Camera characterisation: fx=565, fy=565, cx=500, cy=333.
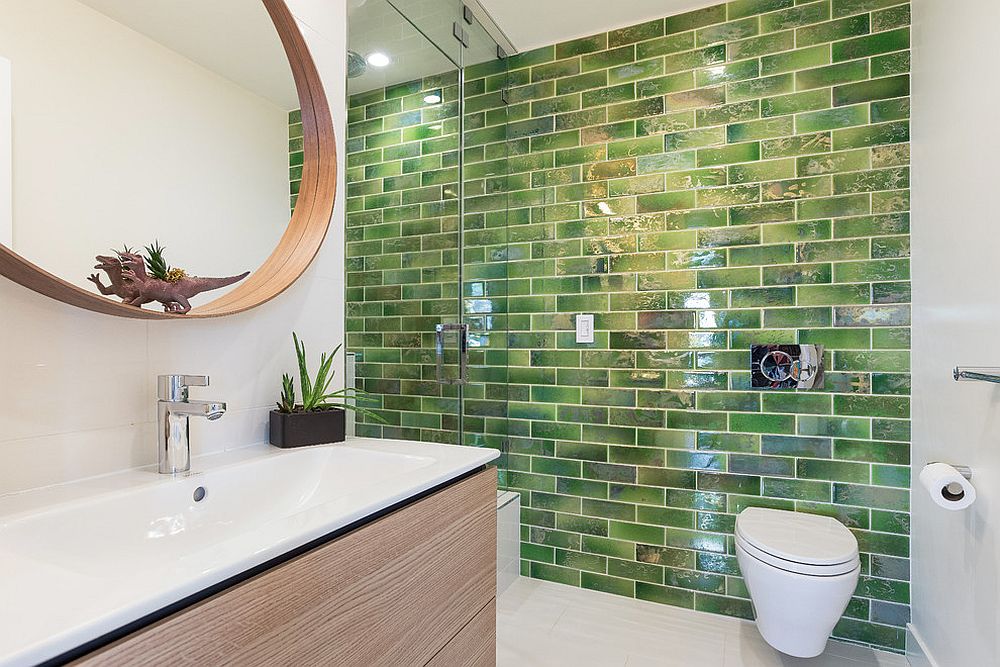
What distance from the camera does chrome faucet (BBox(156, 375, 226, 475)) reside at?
3.62 feet

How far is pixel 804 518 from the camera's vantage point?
2.11m

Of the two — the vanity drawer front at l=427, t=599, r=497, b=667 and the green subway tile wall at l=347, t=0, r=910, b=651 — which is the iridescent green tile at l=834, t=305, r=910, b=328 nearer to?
the green subway tile wall at l=347, t=0, r=910, b=651

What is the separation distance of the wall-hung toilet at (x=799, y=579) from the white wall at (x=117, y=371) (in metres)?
1.59

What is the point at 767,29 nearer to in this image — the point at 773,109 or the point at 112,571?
the point at 773,109

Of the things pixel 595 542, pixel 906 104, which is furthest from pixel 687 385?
pixel 906 104

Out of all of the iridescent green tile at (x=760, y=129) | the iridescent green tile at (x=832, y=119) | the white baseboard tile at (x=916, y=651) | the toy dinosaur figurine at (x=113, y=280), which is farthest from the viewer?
the iridescent green tile at (x=760, y=129)

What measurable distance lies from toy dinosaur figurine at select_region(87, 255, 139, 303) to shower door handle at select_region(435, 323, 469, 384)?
1.28 m

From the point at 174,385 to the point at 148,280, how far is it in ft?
0.71

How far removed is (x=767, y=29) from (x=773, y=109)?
1.08 ft

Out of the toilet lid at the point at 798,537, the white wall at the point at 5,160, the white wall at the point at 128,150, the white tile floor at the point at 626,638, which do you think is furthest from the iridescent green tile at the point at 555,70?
the white tile floor at the point at 626,638

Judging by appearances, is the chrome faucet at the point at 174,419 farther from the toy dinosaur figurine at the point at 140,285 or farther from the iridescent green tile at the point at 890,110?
the iridescent green tile at the point at 890,110

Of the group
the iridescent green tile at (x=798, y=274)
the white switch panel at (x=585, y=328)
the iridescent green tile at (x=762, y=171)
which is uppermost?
the iridescent green tile at (x=762, y=171)

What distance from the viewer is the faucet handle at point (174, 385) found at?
1.12 metres

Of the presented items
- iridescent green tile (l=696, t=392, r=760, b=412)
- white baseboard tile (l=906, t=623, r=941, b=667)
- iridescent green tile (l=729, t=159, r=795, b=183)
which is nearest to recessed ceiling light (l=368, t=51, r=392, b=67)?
iridescent green tile (l=729, t=159, r=795, b=183)
